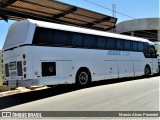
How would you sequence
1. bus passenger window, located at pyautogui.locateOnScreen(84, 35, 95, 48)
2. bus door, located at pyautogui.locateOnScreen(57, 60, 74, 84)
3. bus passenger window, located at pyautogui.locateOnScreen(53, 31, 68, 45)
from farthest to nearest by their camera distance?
bus passenger window, located at pyautogui.locateOnScreen(84, 35, 95, 48)
bus passenger window, located at pyautogui.locateOnScreen(53, 31, 68, 45)
bus door, located at pyautogui.locateOnScreen(57, 60, 74, 84)

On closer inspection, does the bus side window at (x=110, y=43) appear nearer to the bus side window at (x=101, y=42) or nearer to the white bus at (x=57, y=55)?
the white bus at (x=57, y=55)

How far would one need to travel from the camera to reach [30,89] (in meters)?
15.9

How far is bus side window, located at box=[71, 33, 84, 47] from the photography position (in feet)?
47.2

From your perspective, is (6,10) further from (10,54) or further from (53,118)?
(53,118)

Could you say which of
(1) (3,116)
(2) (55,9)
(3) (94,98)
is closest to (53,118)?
(1) (3,116)

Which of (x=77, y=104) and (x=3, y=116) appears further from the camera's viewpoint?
(x=77, y=104)

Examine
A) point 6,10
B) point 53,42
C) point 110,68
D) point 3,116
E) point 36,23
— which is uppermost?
point 6,10

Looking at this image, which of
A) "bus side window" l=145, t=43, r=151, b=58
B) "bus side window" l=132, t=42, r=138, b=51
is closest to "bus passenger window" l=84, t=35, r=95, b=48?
"bus side window" l=132, t=42, r=138, b=51

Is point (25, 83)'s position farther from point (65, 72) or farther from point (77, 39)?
point (77, 39)

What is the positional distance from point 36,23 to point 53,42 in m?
1.28

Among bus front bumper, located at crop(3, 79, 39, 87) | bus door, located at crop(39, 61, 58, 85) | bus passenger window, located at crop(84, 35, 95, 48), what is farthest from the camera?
bus passenger window, located at crop(84, 35, 95, 48)

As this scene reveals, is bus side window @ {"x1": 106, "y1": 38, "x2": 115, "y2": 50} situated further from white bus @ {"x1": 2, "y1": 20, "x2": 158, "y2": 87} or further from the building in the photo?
the building

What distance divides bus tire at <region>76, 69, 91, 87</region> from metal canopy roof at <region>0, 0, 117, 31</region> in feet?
15.2

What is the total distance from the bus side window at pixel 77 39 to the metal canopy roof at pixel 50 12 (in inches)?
118
